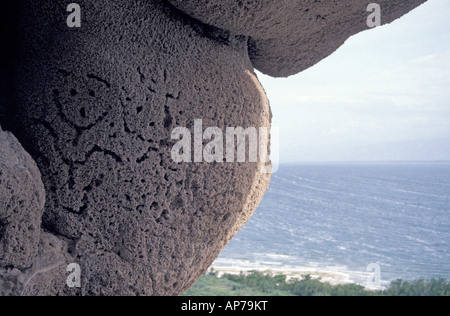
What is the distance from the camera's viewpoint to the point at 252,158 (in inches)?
90.2

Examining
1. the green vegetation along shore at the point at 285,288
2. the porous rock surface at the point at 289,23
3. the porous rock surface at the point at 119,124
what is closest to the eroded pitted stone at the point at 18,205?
the porous rock surface at the point at 119,124

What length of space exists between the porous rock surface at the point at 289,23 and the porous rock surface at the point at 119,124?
0.01 metres

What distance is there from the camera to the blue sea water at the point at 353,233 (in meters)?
27.6

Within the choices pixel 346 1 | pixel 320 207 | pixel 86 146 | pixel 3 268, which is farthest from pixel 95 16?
pixel 320 207

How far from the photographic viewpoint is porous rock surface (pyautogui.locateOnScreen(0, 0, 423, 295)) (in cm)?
189

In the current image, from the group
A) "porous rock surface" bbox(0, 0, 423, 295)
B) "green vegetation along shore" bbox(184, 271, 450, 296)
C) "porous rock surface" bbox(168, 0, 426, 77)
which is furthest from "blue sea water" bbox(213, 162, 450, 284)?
"porous rock surface" bbox(0, 0, 423, 295)

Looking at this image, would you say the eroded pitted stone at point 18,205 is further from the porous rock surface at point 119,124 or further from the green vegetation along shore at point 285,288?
the green vegetation along shore at point 285,288

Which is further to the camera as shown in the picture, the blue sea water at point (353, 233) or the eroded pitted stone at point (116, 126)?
the blue sea water at point (353, 233)

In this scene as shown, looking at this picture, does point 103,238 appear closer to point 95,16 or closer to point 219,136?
point 219,136

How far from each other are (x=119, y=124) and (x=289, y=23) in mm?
979

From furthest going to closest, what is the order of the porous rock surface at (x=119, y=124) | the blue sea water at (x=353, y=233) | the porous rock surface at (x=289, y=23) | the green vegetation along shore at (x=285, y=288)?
the blue sea water at (x=353, y=233) < the green vegetation along shore at (x=285, y=288) < the porous rock surface at (x=289, y=23) < the porous rock surface at (x=119, y=124)

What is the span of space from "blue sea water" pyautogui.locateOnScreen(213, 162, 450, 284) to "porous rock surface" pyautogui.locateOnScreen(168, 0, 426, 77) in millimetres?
21840

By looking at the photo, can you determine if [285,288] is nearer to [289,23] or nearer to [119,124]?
[289,23]

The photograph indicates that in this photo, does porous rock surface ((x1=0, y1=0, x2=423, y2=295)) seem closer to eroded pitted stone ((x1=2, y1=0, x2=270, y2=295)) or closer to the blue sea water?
eroded pitted stone ((x1=2, y1=0, x2=270, y2=295))
